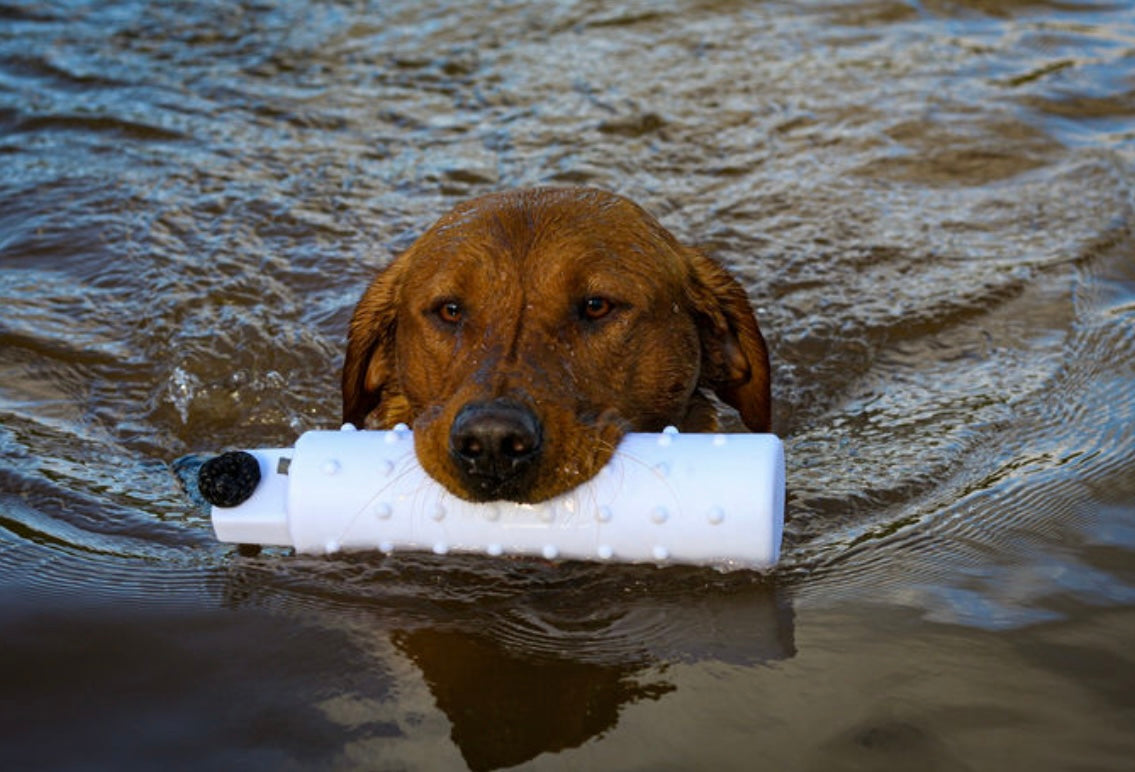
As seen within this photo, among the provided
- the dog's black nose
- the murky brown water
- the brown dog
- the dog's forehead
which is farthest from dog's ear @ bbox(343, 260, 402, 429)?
the dog's black nose

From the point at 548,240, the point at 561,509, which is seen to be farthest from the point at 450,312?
the point at 561,509

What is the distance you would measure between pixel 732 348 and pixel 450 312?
107 centimetres

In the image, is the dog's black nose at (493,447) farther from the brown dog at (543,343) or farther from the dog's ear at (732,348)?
the dog's ear at (732,348)

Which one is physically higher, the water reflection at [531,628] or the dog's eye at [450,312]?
the dog's eye at [450,312]

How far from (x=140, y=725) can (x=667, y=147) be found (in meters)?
5.61

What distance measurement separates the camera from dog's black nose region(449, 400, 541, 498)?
377cm

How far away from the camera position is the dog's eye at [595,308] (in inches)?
176

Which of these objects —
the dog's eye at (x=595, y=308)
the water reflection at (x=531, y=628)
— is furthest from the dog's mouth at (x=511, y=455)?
the dog's eye at (x=595, y=308)

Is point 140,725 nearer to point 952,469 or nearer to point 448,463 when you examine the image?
point 448,463

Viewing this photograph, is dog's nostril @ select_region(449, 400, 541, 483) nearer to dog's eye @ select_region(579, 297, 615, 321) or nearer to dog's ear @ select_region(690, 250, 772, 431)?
dog's eye @ select_region(579, 297, 615, 321)

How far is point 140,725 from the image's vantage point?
3.43m

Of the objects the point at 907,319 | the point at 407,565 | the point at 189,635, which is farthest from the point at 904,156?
the point at 189,635

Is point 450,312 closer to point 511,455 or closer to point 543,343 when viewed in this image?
point 543,343

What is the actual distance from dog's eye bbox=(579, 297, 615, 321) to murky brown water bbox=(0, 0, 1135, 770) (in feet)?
2.43
